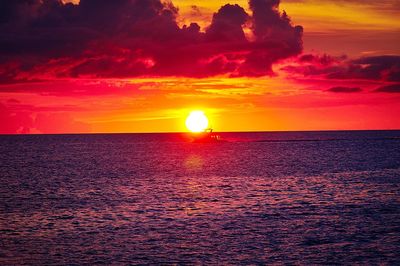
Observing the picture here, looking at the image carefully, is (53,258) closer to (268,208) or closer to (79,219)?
(79,219)

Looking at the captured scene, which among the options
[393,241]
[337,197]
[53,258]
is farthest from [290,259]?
[337,197]

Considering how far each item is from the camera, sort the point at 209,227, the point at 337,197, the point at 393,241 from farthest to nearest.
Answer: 1. the point at 337,197
2. the point at 209,227
3. the point at 393,241

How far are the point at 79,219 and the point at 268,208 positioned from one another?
922 inches

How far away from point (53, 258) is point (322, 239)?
948 inches

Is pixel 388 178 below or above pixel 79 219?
above

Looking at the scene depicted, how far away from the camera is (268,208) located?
2872 inches

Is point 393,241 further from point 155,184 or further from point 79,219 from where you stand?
point 155,184

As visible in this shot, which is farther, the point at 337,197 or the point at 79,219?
the point at 337,197

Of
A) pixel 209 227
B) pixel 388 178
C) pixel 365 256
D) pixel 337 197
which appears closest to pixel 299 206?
pixel 337 197

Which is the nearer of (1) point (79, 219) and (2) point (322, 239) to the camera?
(2) point (322, 239)

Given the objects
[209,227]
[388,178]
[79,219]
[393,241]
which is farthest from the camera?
[388,178]

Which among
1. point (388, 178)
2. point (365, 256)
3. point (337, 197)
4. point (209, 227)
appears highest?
point (388, 178)

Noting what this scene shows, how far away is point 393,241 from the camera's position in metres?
52.0

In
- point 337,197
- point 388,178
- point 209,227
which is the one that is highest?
point 388,178
